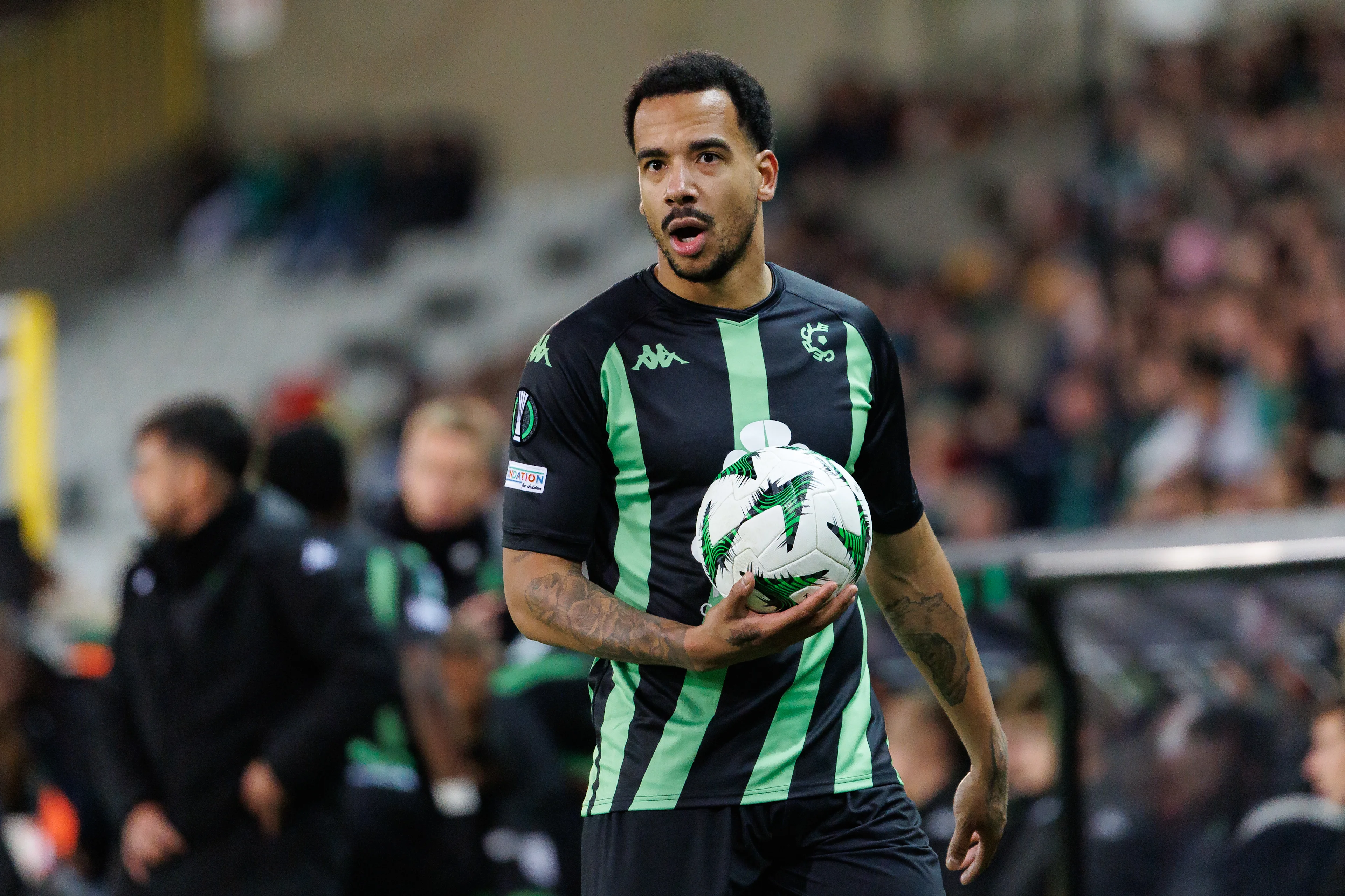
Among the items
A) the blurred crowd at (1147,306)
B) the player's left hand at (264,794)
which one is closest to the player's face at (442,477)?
the player's left hand at (264,794)

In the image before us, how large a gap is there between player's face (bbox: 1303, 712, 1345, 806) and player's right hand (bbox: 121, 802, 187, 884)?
3.16 meters

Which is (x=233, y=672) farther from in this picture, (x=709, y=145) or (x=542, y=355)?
(x=709, y=145)

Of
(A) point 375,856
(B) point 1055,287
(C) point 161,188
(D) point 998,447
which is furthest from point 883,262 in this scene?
(C) point 161,188

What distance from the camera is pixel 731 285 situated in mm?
3086

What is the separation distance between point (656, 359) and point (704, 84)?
51 cm

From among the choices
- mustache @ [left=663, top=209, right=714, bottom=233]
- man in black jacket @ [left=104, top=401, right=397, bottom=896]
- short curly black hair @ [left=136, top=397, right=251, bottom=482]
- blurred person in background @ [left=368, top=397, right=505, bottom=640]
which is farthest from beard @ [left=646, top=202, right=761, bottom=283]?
blurred person in background @ [left=368, top=397, right=505, bottom=640]

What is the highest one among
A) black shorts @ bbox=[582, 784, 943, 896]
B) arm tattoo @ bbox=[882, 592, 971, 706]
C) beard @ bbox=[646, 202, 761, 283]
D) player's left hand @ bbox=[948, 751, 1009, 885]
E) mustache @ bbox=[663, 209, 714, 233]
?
mustache @ bbox=[663, 209, 714, 233]

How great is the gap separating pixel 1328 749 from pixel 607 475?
2.55m

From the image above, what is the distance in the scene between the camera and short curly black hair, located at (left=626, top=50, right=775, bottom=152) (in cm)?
300

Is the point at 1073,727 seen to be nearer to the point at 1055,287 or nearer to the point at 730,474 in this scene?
the point at 730,474

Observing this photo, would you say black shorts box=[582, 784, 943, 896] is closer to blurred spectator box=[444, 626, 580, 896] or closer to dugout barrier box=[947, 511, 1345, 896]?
dugout barrier box=[947, 511, 1345, 896]

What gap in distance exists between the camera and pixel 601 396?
2.95 m

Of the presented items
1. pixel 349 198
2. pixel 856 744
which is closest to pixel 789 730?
pixel 856 744

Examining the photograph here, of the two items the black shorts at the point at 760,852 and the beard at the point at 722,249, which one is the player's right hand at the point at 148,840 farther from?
the beard at the point at 722,249
